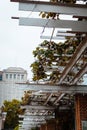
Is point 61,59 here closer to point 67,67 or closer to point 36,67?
point 67,67

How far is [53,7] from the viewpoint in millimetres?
7934

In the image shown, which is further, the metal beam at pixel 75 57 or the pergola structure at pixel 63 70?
the metal beam at pixel 75 57

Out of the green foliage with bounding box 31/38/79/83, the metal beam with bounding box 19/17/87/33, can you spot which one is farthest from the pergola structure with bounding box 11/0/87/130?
the green foliage with bounding box 31/38/79/83

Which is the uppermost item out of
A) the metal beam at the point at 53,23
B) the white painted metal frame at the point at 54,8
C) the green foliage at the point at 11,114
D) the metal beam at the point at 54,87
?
the white painted metal frame at the point at 54,8

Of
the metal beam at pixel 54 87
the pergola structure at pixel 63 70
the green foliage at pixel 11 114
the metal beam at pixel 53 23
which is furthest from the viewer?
the green foliage at pixel 11 114

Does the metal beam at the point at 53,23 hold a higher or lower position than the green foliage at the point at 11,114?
higher

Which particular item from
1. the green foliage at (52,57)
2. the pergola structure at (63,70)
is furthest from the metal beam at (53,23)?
the green foliage at (52,57)

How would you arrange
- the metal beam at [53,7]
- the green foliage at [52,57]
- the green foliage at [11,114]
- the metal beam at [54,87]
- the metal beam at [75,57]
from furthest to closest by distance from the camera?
the green foliage at [11,114]
the metal beam at [54,87]
the green foliage at [52,57]
the metal beam at [75,57]
the metal beam at [53,7]

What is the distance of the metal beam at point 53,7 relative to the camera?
784 cm

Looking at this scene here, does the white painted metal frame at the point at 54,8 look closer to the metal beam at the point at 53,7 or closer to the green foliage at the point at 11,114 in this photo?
the metal beam at the point at 53,7

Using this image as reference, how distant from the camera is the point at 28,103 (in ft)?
63.7

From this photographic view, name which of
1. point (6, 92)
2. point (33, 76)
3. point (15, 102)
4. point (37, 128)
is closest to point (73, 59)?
point (33, 76)

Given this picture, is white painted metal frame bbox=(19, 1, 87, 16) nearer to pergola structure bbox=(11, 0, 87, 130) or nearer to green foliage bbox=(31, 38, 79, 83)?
pergola structure bbox=(11, 0, 87, 130)

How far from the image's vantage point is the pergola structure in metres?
7.97
